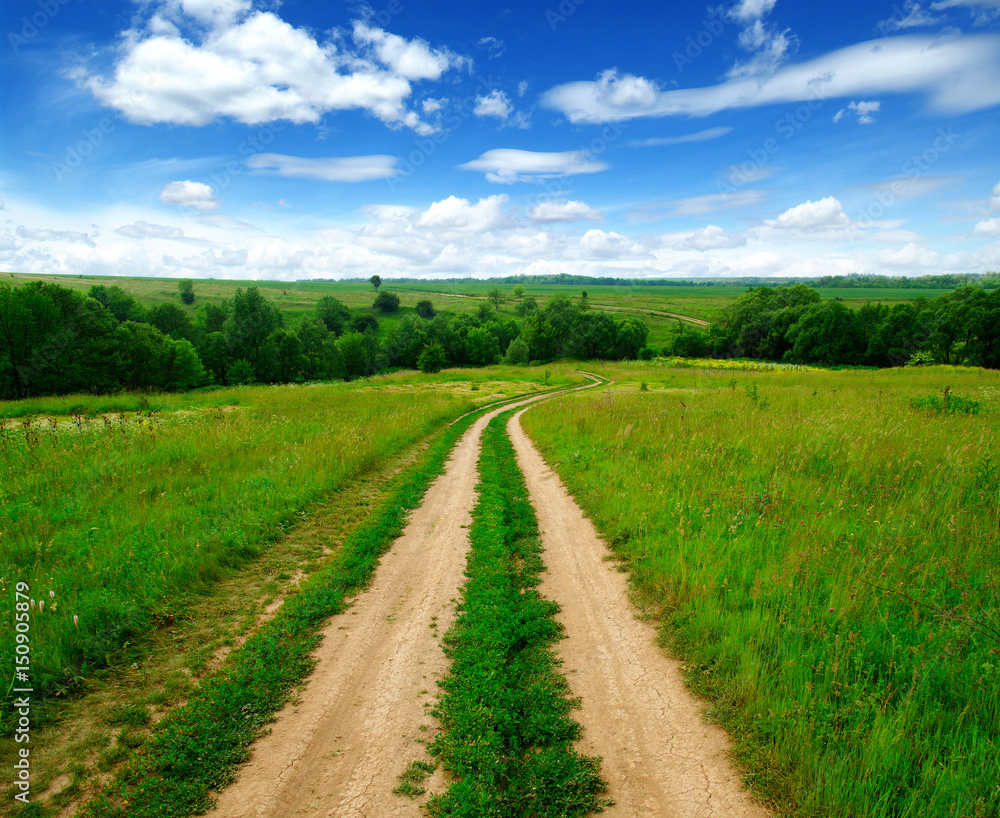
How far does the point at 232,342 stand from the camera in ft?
238

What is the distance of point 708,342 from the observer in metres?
110

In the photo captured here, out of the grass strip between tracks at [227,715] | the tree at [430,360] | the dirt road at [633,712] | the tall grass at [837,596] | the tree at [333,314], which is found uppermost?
the tree at [333,314]

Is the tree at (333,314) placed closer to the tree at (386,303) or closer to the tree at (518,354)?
the tree at (386,303)

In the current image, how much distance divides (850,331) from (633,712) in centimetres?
10587

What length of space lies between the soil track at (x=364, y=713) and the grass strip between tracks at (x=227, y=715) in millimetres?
190

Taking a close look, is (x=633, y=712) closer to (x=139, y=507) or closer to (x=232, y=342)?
(x=139, y=507)

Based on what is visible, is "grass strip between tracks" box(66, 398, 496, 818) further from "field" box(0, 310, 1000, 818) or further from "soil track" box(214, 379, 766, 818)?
"soil track" box(214, 379, 766, 818)

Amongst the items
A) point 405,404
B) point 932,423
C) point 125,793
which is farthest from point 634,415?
point 125,793

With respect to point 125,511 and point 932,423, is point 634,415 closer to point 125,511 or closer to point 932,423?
point 932,423

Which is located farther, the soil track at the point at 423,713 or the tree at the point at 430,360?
the tree at the point at 430,360

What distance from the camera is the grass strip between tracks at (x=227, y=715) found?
3.62m

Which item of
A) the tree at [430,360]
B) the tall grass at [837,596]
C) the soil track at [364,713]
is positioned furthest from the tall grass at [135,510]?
the tree at [430,360]

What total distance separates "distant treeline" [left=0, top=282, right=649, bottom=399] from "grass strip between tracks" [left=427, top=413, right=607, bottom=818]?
57717 mm

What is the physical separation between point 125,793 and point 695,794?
4.78 meters
